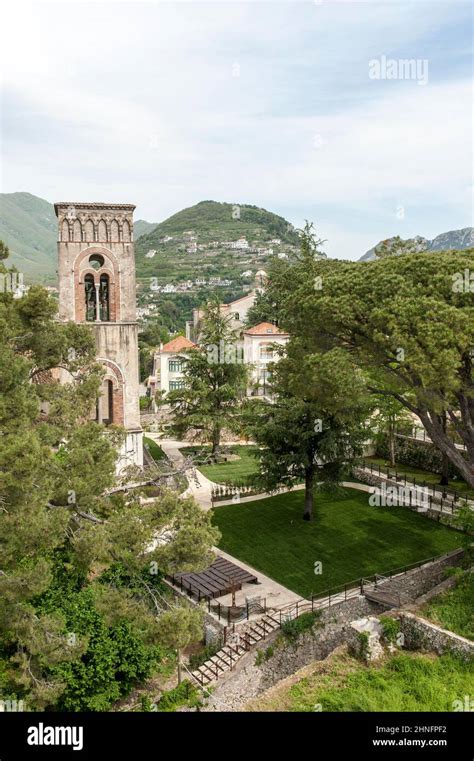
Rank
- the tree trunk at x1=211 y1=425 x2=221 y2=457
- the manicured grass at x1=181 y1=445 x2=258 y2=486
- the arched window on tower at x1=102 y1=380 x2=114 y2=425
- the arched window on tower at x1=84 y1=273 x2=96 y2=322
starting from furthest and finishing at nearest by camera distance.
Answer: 1. the tree trunk at x1=211 y1=425 x2=221 y2=457
2. the manicured grass at x1=181 y1=445 x2=258 y2=486
3. the arched window on tower at x1=102 y1=380 x2=114 y2=425
4. the arched window on tower at x1=84 y1=273 x2=96 y2=322

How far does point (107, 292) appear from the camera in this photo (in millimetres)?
27047

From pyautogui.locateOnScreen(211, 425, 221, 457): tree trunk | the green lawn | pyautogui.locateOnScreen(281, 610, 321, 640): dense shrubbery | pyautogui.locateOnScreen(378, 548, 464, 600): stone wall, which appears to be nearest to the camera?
pyautogui.locateOnScreen(281, 610, 321, 640): dense shrubbery

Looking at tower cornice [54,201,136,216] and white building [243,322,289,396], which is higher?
tower cornice [54,201,136,216]

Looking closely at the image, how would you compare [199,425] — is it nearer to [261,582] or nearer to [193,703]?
[261,582]

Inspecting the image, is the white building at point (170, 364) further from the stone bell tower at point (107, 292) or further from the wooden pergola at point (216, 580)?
the wooden pergola at point (216, 580)

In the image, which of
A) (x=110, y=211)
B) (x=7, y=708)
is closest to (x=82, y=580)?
(x=7, y=708)

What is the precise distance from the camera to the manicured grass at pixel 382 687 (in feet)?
46.2

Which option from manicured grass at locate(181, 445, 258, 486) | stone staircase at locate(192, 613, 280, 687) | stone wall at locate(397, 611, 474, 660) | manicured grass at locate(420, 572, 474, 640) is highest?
manicured grass at locate(181, 445, 258, 486)

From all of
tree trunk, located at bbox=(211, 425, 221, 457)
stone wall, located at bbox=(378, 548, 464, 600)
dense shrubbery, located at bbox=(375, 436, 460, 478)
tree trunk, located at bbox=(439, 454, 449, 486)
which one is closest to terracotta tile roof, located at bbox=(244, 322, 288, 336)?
tree trunk, located at bbox=(211, 425, 221, 457)

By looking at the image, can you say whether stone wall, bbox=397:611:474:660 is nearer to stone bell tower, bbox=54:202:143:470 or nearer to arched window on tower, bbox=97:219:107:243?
stone bell tower, bbox=54:202:143:470

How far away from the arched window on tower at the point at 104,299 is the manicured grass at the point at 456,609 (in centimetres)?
1835

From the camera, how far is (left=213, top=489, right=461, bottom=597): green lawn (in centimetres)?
2108

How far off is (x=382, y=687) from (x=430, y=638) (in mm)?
2485

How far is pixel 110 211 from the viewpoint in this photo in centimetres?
2595
